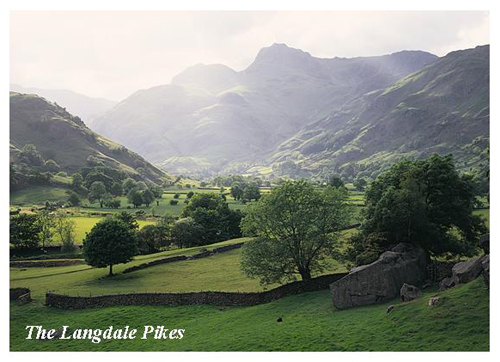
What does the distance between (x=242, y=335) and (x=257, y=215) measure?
709 inches

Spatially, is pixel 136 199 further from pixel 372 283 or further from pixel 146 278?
pixel 372 283

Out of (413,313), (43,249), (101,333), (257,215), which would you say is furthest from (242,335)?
(43,249)

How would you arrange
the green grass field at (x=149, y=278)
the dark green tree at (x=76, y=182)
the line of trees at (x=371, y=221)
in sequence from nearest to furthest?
1. the line of trees at (x=371, y=221)
2. the green grass field at (x=149, y=278)
3. the dark green tree at (x=76, y=182)

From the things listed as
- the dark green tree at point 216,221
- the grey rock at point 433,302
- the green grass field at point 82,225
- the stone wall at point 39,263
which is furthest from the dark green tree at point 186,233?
the grey rock at point 433,302

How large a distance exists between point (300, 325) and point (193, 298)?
1633 centimetres

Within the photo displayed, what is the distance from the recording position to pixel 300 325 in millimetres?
30016

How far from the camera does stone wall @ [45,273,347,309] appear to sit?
40844 millimetres

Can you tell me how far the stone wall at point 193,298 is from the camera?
134 ft

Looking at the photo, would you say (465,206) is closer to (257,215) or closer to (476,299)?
(476,299)

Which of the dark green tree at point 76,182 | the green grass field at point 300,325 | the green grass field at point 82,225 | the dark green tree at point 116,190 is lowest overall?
the green grass field at point 300,325

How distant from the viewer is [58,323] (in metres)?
39.9

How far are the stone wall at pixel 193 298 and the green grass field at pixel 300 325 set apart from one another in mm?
1286

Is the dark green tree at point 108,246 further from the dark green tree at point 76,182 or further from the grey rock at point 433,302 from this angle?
the dark green tree at point 76,182

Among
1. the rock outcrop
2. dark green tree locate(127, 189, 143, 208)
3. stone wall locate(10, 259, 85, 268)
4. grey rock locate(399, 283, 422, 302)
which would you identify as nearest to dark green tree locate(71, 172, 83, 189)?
Result: dark green tree locate(127, 189, 143, 208)
